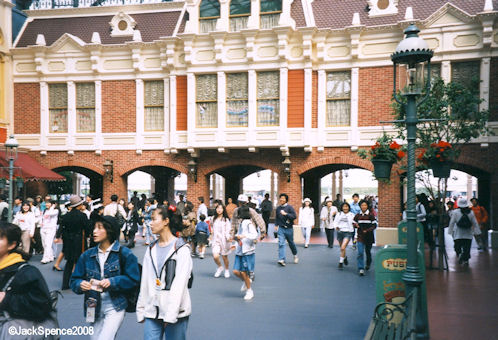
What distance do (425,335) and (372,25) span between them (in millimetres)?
14170

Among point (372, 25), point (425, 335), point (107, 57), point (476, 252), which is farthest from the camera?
point (107, 57)

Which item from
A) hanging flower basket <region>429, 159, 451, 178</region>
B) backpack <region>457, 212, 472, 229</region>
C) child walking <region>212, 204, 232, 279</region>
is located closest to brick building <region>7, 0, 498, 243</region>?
backpack <region>457, 212, 472, 229</region>

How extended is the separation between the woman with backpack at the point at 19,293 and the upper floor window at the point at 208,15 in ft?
53.6

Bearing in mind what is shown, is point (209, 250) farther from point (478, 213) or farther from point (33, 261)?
point (478, 213)

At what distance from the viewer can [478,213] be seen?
52.4ft

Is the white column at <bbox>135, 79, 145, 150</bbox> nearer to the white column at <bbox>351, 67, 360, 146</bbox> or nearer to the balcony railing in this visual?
the balcony railing

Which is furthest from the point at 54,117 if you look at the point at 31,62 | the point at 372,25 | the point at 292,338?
the point at 292,338

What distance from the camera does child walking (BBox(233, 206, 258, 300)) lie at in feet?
28.5

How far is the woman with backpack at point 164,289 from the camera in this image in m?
4.16

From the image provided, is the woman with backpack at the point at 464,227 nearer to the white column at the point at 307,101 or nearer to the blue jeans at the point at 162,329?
the white column at the point at 307,101

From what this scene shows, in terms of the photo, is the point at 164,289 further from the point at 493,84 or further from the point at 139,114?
the point at 139,114

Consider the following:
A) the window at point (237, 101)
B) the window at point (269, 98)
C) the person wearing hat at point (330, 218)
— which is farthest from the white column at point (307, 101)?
the person wearing hat at point (330, 218)

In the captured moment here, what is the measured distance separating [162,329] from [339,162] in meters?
14.3

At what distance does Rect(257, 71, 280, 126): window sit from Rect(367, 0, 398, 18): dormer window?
4380mm
